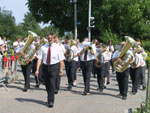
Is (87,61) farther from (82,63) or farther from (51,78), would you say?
(51,78)

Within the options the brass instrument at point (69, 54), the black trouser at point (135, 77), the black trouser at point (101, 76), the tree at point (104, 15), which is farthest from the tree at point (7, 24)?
the black trouser at point (135, 77)

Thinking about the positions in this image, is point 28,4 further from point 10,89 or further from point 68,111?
point 68,111

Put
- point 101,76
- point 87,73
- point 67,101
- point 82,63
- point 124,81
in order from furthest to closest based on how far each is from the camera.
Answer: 1. point 101,76
2. point 82,63
3. point 87,73
4. point 124,81
5. point 67,101

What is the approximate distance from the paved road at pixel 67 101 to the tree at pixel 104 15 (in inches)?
570

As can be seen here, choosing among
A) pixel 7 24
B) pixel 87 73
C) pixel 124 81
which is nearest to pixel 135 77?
pixel 124 81

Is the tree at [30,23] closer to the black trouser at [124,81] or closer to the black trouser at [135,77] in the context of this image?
the black trouser at [135,77]

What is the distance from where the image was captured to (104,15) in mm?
24312

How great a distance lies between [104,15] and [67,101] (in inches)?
702

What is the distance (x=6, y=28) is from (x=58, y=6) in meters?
34.4

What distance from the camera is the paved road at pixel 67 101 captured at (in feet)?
21.7

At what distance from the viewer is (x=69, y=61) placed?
9555 millimetres

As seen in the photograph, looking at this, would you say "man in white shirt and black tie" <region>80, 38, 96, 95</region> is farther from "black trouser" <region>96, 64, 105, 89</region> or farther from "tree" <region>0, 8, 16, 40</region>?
"tree" <region>0, 8, 16, 40</region>

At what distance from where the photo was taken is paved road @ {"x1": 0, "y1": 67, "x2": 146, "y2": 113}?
21.7 ft

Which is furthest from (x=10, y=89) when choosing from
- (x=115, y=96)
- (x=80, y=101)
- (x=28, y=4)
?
(x=28, y=4)
